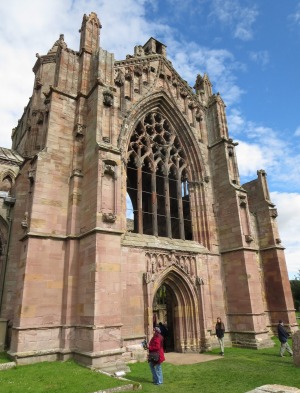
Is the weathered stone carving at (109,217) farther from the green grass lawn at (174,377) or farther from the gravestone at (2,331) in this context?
the gravestone at (2,331)

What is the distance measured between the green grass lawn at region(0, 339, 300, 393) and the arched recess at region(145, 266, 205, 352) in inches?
101

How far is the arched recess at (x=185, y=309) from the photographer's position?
13.8 metres

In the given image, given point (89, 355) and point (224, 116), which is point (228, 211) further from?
point (89, 355)

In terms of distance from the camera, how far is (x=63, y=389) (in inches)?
283

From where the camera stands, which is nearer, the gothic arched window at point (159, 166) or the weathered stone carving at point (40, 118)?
the gothic arched window at point (159, 166)

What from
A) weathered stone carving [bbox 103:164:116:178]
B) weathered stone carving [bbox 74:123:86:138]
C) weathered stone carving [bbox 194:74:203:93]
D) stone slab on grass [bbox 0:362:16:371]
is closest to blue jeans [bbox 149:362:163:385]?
stone slab on grass [bbox 0:362:16:371]

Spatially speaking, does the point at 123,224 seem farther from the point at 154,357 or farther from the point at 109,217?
the point at 154,357

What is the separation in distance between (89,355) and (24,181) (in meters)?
9.19

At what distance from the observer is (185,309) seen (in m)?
14.3

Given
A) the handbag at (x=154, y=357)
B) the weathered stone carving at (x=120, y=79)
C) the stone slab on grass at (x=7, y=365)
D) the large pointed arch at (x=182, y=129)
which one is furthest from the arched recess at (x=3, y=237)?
the large pointed arch at (x=182, y=129)

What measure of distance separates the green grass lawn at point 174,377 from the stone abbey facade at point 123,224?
37.9 inches

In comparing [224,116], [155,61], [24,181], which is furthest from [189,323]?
[155,61]

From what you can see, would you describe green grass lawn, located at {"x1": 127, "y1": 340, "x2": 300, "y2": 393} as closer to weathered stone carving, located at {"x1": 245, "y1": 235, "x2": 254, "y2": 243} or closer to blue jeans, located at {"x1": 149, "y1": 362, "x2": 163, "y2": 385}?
blue jeans, located at {"x1": 149, "y1": 362, "x2": 163, "y2": 385}

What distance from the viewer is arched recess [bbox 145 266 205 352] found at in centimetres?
1383
